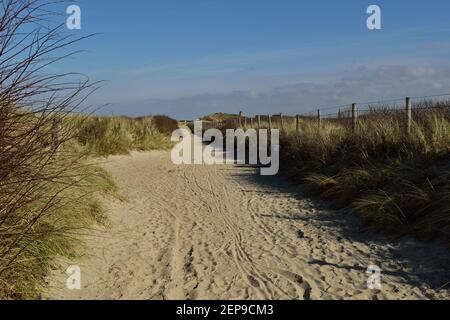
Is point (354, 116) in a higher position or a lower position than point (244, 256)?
higher

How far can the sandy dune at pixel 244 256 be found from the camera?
495 cm

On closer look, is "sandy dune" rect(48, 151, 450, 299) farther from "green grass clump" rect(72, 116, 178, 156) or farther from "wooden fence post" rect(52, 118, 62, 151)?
"green grass clump" rect(72, 116, 178, 156)

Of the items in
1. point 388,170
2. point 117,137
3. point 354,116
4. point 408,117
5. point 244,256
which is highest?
point 354,116

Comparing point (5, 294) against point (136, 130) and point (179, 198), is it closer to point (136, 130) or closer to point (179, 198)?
point (179, 198)

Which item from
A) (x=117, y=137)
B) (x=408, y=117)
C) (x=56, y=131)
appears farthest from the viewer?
(x=117, y=137)

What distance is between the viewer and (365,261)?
19.2ft

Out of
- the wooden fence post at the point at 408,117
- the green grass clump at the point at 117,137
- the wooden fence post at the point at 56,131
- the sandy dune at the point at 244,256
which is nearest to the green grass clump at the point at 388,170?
the wooden fence post at the point at 408,117

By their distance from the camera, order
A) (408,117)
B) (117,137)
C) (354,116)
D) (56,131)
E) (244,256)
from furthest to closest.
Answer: (117,137) < (354,116) < (408,117) < (244,256) < (56,131)

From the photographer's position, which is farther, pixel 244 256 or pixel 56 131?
pixel 244 256

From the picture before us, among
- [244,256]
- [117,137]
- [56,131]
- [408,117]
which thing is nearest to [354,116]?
[408,117]

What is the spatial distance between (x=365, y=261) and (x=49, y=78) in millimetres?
4347

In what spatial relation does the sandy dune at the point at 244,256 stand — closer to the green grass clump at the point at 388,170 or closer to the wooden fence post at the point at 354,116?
the green grass clump at the point at 388,170

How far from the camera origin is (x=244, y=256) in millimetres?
6242

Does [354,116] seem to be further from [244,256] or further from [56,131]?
[56,131]
